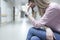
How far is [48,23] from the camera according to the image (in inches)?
51.6

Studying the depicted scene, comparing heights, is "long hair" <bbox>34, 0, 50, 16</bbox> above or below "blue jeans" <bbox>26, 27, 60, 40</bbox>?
above

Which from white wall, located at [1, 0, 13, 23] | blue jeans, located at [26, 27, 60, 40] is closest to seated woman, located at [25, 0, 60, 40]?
blue jeans, located at [26, 27, 60, 40]

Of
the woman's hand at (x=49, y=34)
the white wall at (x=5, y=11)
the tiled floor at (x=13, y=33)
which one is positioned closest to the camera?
the woman's hand at (x=49, y=34)

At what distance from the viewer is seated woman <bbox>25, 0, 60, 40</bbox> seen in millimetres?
1256

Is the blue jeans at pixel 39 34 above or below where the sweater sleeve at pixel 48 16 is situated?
below

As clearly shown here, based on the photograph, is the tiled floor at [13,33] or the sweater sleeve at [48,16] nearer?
the sweater sleeve at [48,16]

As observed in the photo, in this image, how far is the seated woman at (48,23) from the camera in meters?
1.26

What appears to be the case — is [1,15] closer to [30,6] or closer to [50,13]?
[30,6]

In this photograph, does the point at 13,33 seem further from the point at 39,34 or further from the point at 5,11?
the point at 5,11

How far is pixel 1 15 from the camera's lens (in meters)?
6.70

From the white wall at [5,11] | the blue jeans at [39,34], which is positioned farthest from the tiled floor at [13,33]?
the blue jeans at [39,34]

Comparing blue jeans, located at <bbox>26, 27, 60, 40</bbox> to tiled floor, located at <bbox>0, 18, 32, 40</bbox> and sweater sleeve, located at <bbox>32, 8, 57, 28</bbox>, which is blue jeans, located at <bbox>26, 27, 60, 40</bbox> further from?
tiled floor, located at <bbox>0, 18, 32, 40</bbox>

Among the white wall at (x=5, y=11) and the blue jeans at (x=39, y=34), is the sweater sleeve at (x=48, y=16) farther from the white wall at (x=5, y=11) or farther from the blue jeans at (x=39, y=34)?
the white wall at (x=5, y=11)

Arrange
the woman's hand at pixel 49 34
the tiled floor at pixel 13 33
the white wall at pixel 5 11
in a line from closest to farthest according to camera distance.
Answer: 1. the woman's hand at pixel 49 34
2. the tiled floor at pixel 13 33
3. the white wall at pixel 5 11
